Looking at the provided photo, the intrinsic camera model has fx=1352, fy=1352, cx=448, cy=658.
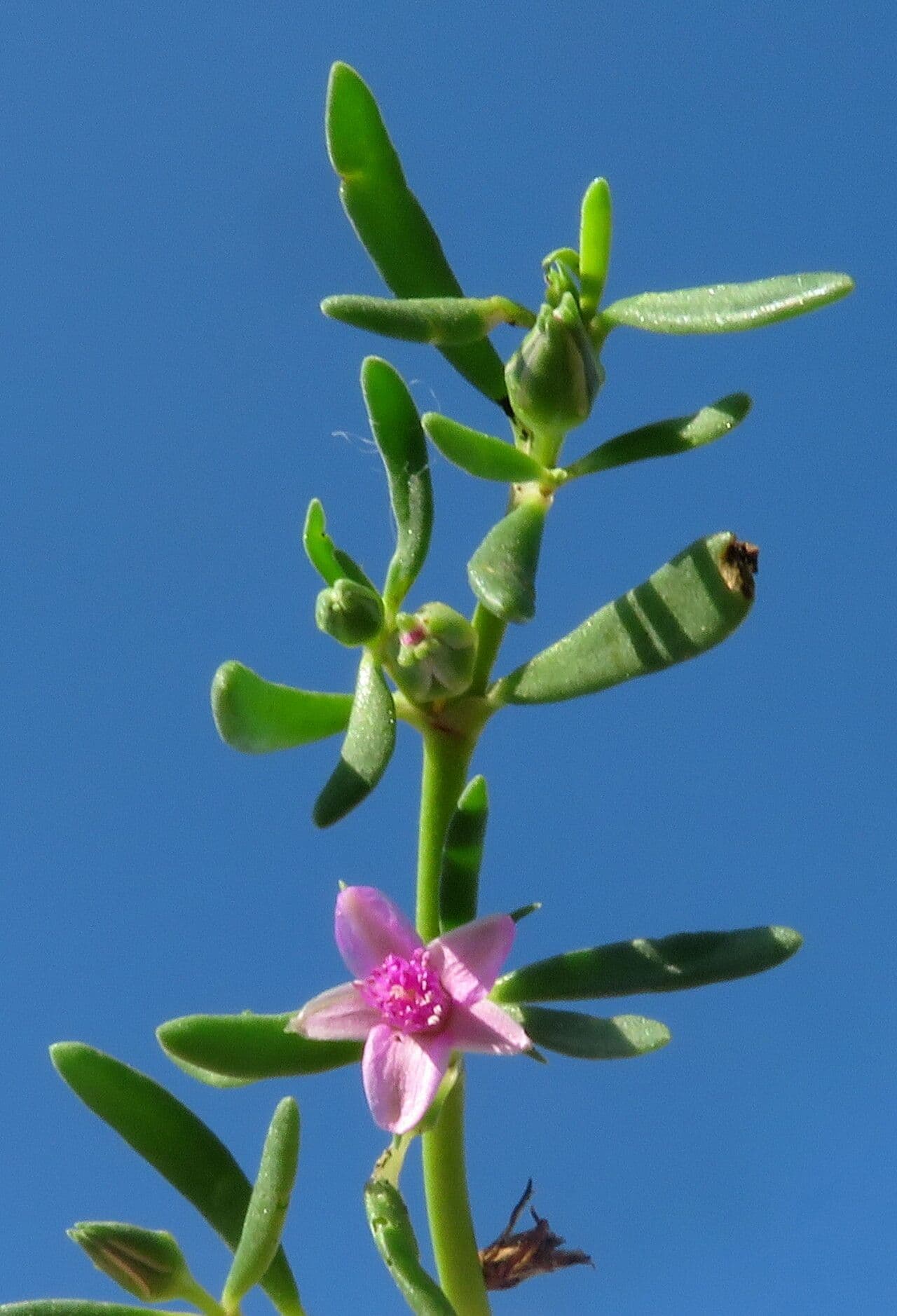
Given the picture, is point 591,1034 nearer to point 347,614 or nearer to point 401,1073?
point 401,1073

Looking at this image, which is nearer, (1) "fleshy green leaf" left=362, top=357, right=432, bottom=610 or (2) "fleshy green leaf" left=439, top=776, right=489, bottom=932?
(2) "fleshy green leaf" left=439, top=776, right=489, bottom=932

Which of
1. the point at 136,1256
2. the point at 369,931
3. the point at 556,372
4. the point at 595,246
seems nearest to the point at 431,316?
the point at 556,372

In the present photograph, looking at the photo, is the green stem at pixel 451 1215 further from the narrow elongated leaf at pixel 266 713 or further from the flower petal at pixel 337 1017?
the narrow elongated leaf at pixel 266 713

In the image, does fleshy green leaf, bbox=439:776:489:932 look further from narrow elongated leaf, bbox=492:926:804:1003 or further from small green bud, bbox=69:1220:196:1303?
small green bud, bbox=69:1220:196:1303

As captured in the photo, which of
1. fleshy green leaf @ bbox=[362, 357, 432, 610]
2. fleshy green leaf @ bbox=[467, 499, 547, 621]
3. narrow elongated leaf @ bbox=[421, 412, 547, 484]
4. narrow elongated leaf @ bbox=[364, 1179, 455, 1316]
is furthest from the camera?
fleshy green leaf @ bbox=[362, 357, 432, 610]

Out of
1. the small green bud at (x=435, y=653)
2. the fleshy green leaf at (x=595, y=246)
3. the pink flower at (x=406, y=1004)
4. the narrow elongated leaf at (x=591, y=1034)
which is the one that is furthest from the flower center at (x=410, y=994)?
the fleshy green leaf at (x=595, y=246)

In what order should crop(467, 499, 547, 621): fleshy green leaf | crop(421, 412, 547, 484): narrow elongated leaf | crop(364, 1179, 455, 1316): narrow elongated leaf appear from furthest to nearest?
crop(421, 412, 547, 484): narrow elongated leaf, crop(467, 499, 547, 621): fleshy green leaf, crop(364, 1179, 455, 1316): narrow elongated leaf

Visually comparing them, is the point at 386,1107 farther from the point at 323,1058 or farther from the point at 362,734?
the point at 362,734

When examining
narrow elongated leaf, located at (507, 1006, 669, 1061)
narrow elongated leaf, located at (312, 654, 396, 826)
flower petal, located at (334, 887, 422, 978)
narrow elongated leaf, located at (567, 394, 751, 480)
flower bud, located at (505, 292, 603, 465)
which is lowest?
narrow elongated leaf, located at (507, 1006, 669, 1061)

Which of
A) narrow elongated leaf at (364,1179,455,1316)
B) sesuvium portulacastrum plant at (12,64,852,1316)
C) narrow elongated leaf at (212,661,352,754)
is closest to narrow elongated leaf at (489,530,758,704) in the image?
sesuvium portulacastrum plant at (12,64,852,1316)
